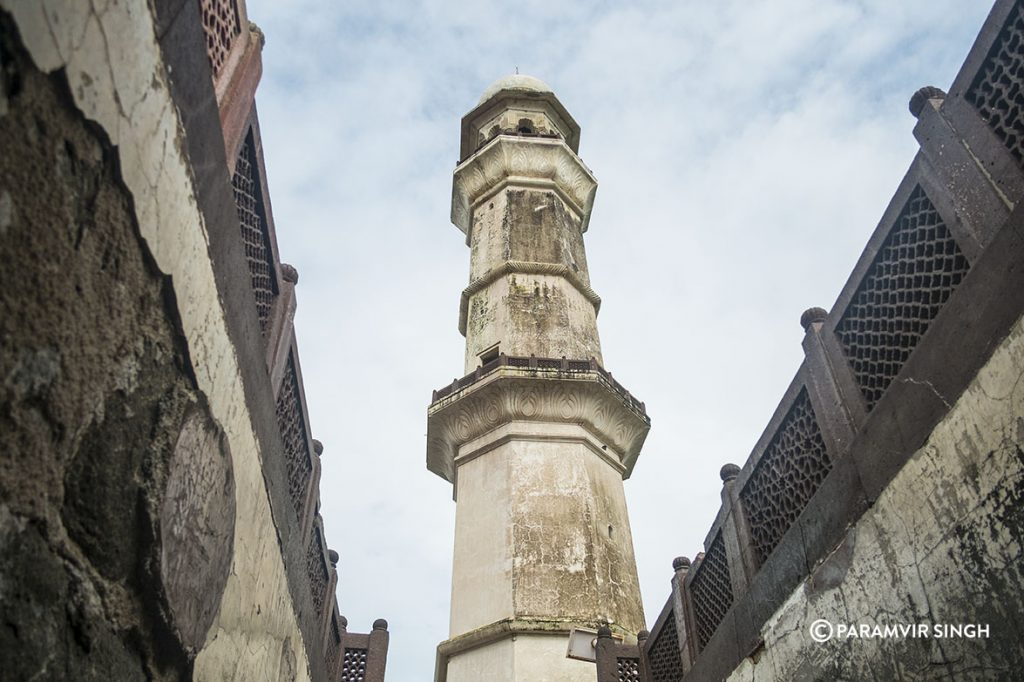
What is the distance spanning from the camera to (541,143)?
568 inches

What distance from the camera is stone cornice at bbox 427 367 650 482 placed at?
33.6 feet

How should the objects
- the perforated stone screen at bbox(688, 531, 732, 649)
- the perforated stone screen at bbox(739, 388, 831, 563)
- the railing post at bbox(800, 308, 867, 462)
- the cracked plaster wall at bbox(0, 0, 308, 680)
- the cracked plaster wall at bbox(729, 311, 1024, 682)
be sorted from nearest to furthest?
the cracked plaster wall at bbox(0, 0, 308, 680)
the cracked plaster wall at bbox(729, 311, 1024, 682)
the railing post at bbox(800, 308, 867, 462)
the perforated stone screen at bbox(739, 388, 831, 563)
the perforated stone screen at bbox(688, 531, 732, 649)

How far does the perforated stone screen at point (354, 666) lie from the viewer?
6.04 metres

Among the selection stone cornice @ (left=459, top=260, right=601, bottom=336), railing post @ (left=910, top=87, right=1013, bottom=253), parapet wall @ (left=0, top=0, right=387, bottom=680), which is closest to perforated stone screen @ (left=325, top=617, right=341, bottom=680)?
parapet wall @ (left=0, top=0, right=387, bottom=680)

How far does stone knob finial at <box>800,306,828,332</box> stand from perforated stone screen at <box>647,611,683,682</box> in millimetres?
2690

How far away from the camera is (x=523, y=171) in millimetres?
14203

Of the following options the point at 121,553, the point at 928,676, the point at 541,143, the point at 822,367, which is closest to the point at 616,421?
the point at 541,143

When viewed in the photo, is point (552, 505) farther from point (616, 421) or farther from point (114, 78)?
point (114, 78)

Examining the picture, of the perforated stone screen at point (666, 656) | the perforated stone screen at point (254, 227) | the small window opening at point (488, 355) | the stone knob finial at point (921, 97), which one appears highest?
the small window opening at point (488, 355)

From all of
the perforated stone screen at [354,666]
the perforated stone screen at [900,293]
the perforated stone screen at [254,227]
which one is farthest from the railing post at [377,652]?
the perforated stone screen at [900,293]

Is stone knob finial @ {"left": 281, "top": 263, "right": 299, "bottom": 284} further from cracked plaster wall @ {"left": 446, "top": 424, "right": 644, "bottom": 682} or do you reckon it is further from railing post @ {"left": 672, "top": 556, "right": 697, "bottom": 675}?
cracked plaster wall @ {"left": 446, "top": 424, "right": 644, "bottom": 682}

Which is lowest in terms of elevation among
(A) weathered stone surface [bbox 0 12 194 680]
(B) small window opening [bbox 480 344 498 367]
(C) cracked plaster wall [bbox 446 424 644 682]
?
(A) weathered stone surface [bbox 0 12 194 680]

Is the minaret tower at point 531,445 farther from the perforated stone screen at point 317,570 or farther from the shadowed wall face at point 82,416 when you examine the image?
the shadowed wall face at point 82,416

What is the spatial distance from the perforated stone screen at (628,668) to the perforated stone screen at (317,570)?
245 centimetres
